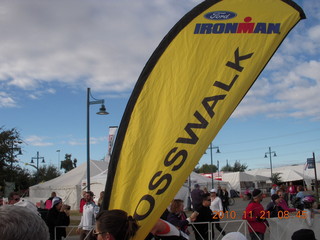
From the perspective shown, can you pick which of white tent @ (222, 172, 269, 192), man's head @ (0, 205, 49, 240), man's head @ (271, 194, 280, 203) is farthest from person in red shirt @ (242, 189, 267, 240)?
white tent @ (222, 172, 269, 192)

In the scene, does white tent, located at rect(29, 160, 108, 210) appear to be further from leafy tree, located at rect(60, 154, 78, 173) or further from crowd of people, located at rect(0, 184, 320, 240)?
leafy tree, located at rect(60, 154, 78, 173)

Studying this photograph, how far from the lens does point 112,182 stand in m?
3.62

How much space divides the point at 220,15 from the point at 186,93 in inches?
37.5

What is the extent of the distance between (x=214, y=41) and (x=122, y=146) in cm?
146

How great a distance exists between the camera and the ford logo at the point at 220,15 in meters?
3.88

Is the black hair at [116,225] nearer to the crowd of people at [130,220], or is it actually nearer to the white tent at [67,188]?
the crowd of people at [130,220]

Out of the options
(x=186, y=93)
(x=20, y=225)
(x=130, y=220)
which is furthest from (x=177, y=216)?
(x=20, y=225)

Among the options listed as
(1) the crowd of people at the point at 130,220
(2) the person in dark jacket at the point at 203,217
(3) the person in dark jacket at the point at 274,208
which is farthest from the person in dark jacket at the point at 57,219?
(3) the person in dark jacket at the point at 274,208

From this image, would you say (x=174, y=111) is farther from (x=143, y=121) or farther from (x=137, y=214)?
(x=137, y=214)

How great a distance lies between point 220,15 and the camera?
389 cm

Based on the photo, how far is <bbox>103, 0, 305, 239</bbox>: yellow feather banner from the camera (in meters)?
3.55

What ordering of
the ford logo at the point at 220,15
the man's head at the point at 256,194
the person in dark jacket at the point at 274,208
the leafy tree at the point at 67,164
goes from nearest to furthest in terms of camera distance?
the ford logo at the point at 220,15
the man's head at the point at 256,194
the person in dark jacket at the point at 274,208
the leafy tree at the point at 67,164

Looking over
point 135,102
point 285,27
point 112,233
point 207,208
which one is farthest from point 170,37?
point 207,208

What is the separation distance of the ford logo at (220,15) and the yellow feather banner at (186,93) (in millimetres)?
11
